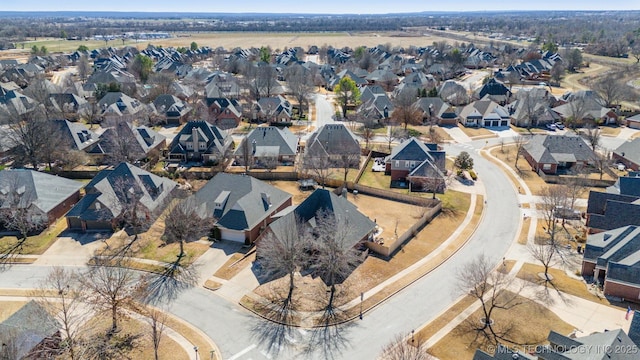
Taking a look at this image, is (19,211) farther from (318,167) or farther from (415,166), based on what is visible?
(415,166)

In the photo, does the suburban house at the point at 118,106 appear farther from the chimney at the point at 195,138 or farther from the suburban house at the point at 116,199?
the suburban house at the point at 116,199

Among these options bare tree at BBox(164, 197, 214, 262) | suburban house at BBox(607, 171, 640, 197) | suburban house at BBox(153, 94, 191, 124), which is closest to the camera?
bare tree at BBox(164, 197, 214, 262)

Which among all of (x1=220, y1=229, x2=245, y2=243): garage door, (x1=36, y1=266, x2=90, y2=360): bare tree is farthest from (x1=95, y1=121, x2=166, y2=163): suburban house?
(x1=220, y1=229, x2=245, y2=243): garage door

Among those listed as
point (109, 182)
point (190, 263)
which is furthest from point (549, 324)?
point (109, 182)

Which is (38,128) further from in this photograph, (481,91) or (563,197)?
(481,91)

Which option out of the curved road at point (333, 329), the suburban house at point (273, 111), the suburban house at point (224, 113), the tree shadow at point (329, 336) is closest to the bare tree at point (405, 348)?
the curved road at point (333, 329)

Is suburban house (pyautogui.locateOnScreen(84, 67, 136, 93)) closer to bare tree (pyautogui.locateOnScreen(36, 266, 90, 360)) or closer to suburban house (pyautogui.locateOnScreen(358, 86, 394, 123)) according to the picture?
suburban house (pyautogui.locateOnScreen(358, 86, 394, 123))
